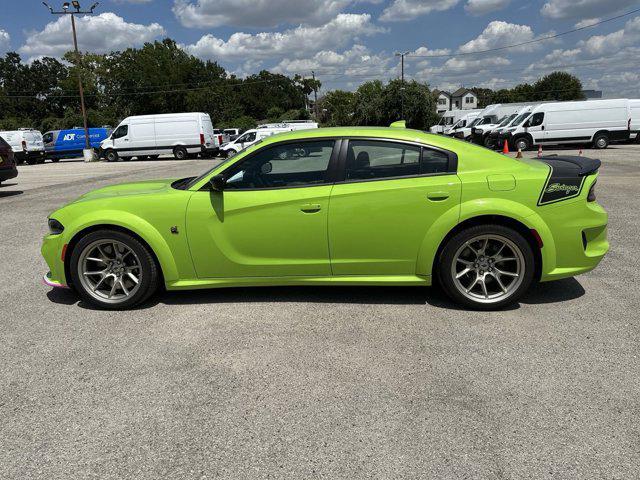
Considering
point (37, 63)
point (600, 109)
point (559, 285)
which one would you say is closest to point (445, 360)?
point (559, 285)

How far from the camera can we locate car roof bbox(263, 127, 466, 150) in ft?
13.1

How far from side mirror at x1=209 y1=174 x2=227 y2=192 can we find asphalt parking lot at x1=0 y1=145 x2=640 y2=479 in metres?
1.04

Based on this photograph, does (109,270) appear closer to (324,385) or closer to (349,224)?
(349,224)

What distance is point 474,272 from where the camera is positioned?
3980 millimetres

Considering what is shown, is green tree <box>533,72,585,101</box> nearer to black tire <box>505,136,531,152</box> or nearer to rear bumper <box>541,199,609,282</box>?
black tire <box>505,136,531,152</box>

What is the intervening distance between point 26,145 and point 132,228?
28.1 meters

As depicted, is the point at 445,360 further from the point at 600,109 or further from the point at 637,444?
the point at 600,109

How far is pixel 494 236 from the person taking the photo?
3.87 m

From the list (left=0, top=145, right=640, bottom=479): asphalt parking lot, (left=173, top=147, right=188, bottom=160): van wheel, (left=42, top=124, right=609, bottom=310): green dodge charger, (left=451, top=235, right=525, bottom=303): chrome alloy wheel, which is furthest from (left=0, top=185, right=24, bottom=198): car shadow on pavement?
(left=173, top=147, right=188, bottom=160): van wheel

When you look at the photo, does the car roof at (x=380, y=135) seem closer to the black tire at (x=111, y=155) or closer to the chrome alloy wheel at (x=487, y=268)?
the chrome alloy wheel at (x=487, y=268)

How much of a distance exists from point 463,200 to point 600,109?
25.3 m

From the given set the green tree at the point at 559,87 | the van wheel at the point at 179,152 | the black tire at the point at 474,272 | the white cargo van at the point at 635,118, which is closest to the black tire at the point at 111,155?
the van wheel at the point at 179,152

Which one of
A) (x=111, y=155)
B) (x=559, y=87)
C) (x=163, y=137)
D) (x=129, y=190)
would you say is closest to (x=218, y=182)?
(x=129, y=190)

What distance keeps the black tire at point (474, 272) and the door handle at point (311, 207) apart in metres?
1.06
